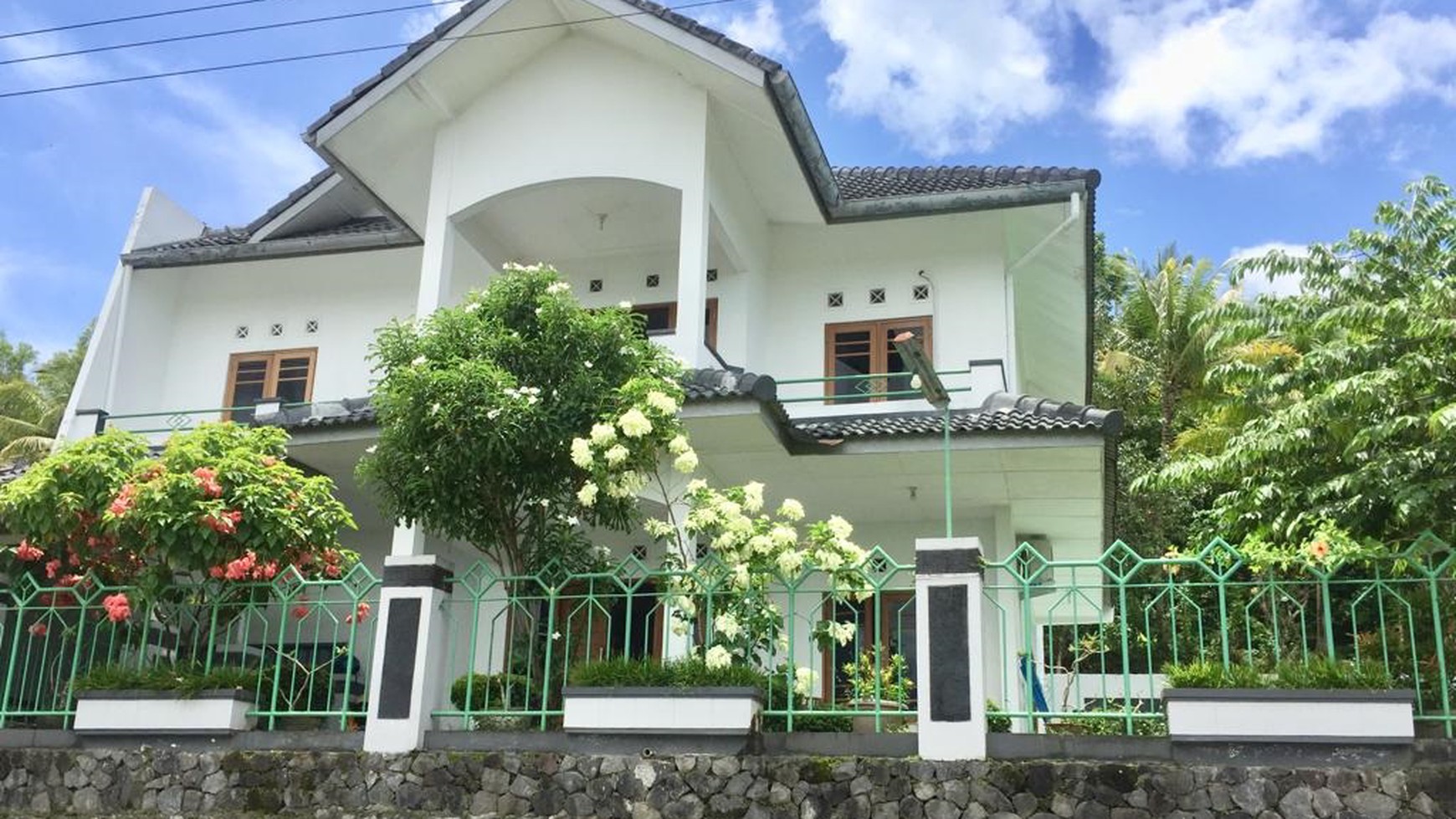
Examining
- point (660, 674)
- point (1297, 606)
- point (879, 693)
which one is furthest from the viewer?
point (660, 674)

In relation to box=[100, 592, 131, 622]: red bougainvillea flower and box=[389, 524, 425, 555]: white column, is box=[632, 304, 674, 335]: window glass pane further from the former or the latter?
box=[100, 592, 131, 622]: red bougainvillea flower

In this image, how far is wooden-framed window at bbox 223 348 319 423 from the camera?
1534 centimetres

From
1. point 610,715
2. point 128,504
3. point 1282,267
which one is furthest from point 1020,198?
point 128,504

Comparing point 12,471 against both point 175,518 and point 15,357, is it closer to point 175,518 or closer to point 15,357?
point 175,518

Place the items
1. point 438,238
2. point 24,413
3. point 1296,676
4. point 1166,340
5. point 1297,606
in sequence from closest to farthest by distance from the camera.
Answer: point 1296,676 < point 1297,606 < point 438,238 < point 1166,340 < point 24,413

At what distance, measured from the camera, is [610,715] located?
24.0 feet

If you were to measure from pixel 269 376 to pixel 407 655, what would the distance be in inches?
342

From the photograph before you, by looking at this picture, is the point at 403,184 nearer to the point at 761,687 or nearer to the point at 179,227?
the point at 179,227

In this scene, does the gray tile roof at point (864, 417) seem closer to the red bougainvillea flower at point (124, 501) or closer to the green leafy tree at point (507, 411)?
the green leafy tree at point (507, 411)

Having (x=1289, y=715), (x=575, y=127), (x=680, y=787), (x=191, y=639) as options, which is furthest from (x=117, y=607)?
(x=1289, y=715)

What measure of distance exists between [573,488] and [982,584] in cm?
297

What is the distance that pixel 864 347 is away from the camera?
13750mm

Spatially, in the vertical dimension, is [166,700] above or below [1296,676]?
below

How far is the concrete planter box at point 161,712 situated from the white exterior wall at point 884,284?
6.64 metres
